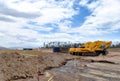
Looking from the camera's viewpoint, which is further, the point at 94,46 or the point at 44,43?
the point at 44,43

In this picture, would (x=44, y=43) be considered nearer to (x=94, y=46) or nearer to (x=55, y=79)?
(x=94, y=46)

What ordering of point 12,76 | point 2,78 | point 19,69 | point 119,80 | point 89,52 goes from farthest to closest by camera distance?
point 89,52
point 19,69
point 119,80
point 12,76
point 2,78

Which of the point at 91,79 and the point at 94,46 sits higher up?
the point at 94,46

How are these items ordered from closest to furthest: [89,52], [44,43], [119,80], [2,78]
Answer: [2,78]
[119,80]
[89,52]
[44,43]

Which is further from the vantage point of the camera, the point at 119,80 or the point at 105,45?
the point at 105,45

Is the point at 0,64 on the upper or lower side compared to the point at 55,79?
upper

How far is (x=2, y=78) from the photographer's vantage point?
621 inches

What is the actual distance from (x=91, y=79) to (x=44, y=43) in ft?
361

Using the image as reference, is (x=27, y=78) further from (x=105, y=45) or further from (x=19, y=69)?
(x=105, y=45)

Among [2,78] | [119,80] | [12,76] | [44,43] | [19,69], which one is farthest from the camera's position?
[44,43]

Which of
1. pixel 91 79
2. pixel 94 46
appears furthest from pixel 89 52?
pixel 91 79

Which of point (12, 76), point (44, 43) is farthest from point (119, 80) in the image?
point (44, 43)

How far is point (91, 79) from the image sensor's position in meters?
19.0

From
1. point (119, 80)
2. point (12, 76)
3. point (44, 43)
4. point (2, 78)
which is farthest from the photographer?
point (44, 43)
